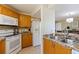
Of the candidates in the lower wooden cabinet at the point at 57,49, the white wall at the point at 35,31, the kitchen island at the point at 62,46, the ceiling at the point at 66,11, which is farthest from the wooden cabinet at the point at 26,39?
the kitchen island at the point at 62,46

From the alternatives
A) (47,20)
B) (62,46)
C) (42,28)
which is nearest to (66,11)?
(47,20)

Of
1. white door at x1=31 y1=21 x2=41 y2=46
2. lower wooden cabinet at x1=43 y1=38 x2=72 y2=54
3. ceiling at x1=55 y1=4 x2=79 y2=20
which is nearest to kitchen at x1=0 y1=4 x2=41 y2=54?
white door at x1=31 y1=21 x2=41 y2=46

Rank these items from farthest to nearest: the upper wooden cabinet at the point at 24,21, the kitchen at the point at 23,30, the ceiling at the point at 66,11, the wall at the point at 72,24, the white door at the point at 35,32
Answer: the white door at the point at 35,32 < the upper wooden cabinet at the point at 24,21 < the kitchen at the point at 23,30 < the wall at the point at 72,24 < the ceiling at the point at 66,11

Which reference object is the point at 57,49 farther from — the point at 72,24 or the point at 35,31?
the point at 35,31

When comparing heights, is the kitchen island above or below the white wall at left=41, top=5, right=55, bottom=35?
below

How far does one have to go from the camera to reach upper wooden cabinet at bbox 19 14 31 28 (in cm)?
680

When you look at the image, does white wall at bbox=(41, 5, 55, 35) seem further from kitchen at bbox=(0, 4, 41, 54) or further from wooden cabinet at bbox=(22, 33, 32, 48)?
wooden cabinet at bbox=(22, 33, 32, 48)

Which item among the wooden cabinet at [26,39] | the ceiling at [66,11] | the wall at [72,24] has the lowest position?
the wooden cabinet at [26,39]

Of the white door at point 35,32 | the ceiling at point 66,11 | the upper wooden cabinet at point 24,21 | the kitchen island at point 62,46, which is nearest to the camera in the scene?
the kitchen island at point 62,46

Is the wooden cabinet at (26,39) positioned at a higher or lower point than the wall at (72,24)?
lower

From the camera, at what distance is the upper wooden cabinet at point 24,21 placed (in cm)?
680

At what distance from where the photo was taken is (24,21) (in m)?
7.02

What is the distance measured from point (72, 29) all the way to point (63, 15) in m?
1.18

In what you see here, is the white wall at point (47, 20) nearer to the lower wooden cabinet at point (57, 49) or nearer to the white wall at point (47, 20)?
the white wall at point (47, 20)
